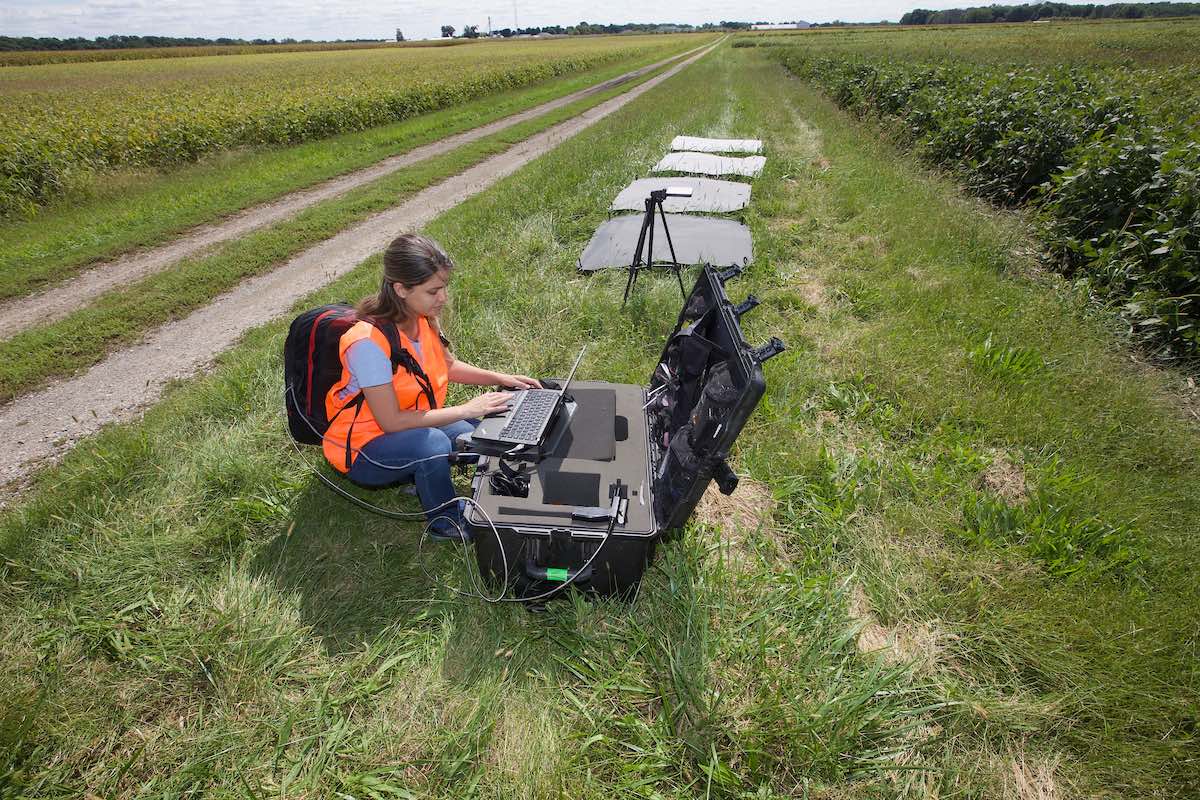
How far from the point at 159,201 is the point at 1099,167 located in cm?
1456

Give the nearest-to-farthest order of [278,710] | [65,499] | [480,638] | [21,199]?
1. [278,710]
2. [480,638]
3. [65,499]
4. [21,199]

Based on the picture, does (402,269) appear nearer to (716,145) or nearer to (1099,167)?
(1099,167)

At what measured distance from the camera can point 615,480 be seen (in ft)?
8.40

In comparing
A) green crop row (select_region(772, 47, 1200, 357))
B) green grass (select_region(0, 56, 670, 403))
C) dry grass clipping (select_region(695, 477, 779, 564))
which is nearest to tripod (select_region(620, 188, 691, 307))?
dry grass clipping (select_region(695, 477, 779, 564))

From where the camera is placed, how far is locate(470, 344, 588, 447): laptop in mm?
2592

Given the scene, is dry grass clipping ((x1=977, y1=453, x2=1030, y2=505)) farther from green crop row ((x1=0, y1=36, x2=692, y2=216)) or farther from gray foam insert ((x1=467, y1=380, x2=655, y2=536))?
green crop row ((x1=0, y1=36, x2=692, y2=216))

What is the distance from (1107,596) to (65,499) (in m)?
6.02

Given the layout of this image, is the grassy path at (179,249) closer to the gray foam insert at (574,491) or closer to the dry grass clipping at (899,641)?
the gray foam insert at (574,491)

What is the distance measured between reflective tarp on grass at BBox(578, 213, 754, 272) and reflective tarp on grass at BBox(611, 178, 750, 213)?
485mm

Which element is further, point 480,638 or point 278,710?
point 480,638

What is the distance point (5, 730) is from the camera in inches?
79.4

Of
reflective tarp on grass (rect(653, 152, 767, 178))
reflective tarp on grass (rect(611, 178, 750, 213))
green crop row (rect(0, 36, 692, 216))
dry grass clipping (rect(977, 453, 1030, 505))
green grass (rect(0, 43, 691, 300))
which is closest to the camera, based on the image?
dry grass clipping (rect(977, 453, 1030, 505))

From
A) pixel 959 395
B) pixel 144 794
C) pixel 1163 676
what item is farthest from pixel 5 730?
pixel 959 395

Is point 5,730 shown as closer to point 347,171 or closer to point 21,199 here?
point 21,199
